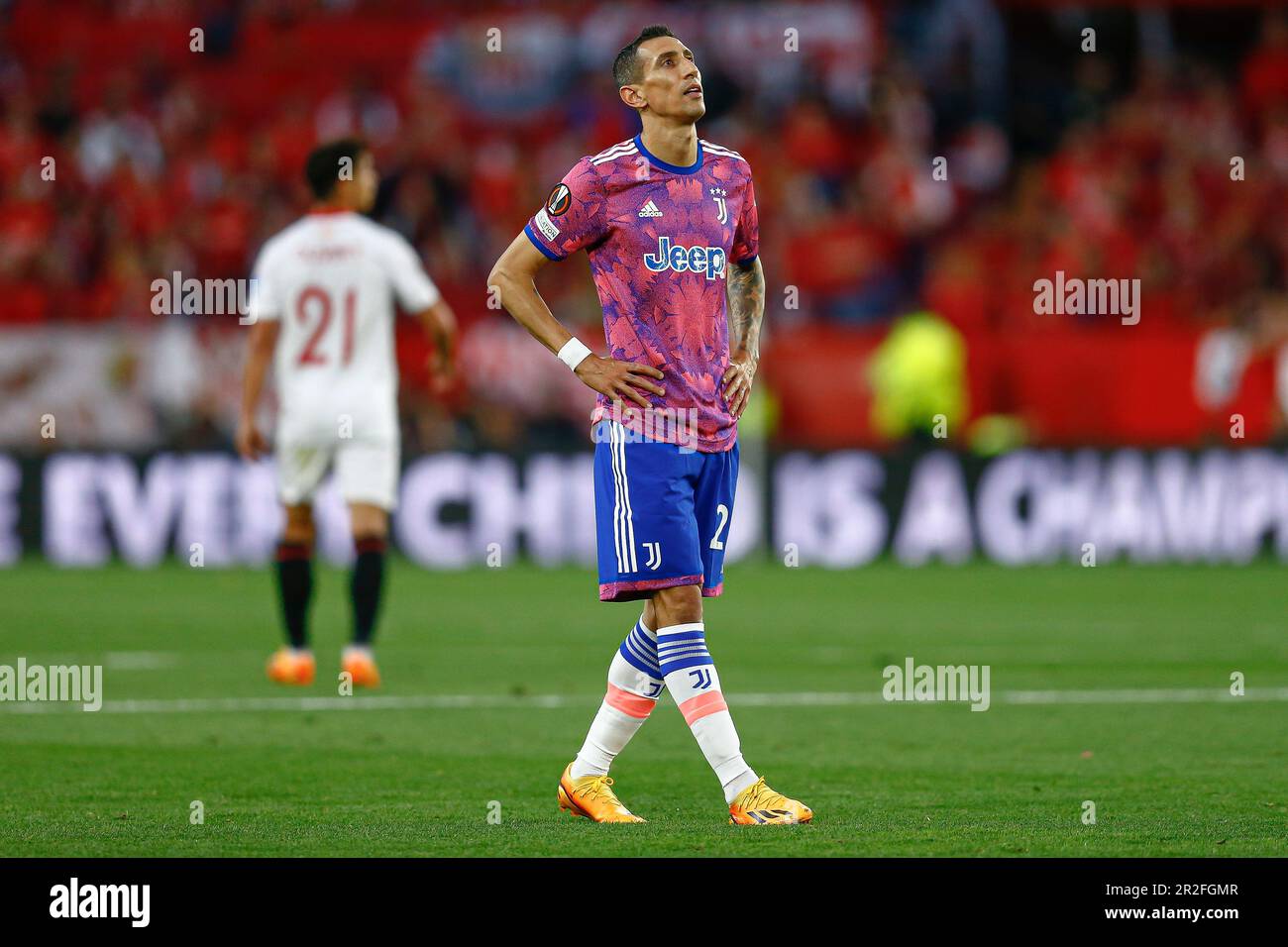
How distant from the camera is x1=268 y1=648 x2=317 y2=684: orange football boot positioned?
10008 mm

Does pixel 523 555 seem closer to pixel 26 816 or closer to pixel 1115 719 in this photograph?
pixel 1115 719

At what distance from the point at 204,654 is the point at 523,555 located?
671 cm

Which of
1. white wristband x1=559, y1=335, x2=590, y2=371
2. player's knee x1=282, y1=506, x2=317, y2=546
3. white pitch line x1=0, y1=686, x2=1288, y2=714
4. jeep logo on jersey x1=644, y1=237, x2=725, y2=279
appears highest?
jeep logo on jersey x1=644, y1=237, x2=725, y2=279

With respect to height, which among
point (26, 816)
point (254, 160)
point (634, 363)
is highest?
point (254, 160)

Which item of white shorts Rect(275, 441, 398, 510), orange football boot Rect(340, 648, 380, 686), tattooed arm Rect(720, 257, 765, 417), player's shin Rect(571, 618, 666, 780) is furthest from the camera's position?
white shorts Rect(275, 441, 398, 510)

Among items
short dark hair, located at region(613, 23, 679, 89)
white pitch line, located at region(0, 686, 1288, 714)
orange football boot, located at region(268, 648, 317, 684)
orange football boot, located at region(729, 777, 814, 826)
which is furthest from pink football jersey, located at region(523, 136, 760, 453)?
orange football boot, located at region(268, 648, 317, 684)

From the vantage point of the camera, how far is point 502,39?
78.8 ft

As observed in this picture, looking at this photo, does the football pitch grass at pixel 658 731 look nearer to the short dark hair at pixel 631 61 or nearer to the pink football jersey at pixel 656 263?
the pink football jersey at pixel 656 263

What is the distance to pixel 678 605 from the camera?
20.5 ft

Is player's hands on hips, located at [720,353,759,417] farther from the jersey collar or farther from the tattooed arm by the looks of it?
the jersey collar

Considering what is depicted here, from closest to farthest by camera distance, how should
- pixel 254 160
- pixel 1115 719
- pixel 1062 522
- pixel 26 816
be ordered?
1. pixel 26 816
2. pixel 1115 719
3. pixel 1062 522
4. pixel 254 160

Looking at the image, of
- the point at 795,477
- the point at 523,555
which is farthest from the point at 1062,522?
the point at 523,555

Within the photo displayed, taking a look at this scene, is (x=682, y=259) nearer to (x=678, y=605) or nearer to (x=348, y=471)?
(x=678, y=605)

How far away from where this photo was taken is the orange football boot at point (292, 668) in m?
10.0
